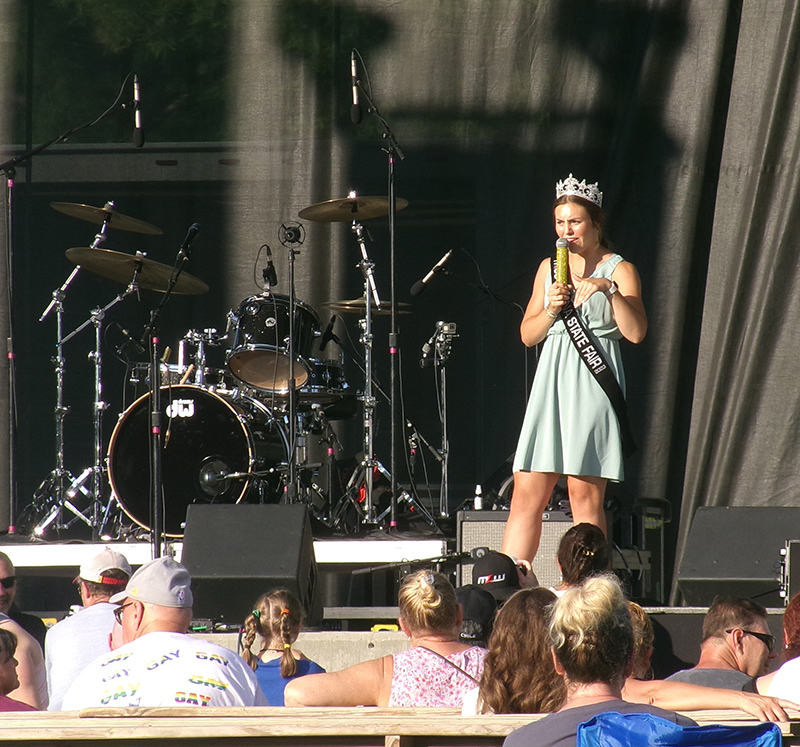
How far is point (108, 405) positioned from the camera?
22.6 feet

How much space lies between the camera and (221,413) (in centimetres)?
635

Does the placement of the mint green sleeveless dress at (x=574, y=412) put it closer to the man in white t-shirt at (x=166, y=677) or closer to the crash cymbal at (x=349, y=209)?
the man in white t-shirt at (x=166, y=677)

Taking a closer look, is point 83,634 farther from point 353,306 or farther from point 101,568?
point 353,306

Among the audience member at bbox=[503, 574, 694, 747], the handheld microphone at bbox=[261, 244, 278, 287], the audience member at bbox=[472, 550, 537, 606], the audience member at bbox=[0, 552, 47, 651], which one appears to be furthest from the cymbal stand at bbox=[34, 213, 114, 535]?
the audience member at bbox=[503, 574, 694, 747]

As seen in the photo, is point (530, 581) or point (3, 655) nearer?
point (3, 655)

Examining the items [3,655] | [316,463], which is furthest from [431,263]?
[3,655]

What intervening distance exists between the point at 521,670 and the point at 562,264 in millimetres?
2104

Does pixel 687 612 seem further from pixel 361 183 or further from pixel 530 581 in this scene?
pixel 361 183

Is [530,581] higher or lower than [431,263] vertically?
lower

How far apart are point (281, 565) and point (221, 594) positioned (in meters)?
0.24

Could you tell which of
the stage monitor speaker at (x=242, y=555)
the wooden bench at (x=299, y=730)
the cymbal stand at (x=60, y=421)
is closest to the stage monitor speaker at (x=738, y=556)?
the stage monitor speaker at (x=242, y=555)

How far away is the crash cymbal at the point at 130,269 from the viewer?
21.1ft

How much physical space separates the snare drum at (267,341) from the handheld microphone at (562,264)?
2.48m

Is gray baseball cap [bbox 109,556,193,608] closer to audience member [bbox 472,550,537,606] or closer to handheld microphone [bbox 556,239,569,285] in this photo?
audience member [bbox 472,550,537,606]
